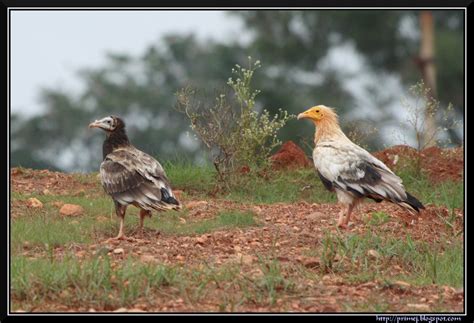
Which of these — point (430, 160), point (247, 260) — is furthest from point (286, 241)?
point (430, 160)

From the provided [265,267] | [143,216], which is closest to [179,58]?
[143,216]

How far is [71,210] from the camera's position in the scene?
10430 mm

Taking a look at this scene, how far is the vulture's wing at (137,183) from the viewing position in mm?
9539

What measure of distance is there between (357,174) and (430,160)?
12.6 feet

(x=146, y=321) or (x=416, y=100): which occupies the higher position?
(x=416, y=100)

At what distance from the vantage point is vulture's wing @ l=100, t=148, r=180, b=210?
9.54 metres

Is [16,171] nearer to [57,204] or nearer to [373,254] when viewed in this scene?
[57,204]

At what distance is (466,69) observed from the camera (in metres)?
7.66

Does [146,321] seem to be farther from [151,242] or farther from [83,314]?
[151,242]

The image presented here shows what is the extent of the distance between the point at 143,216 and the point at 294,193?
10.5 feet

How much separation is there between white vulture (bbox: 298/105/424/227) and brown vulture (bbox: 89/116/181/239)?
1868 millimetres

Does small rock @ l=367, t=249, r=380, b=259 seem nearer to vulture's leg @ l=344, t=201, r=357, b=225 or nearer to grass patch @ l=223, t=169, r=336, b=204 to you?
vulture's leg @ l=344, t=201, r=357, b=225

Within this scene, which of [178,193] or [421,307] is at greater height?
[178,193]

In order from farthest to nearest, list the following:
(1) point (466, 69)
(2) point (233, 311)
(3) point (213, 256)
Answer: (3) point (213, 256) < (1) point (466, 69) < (2) point (233, 311)
